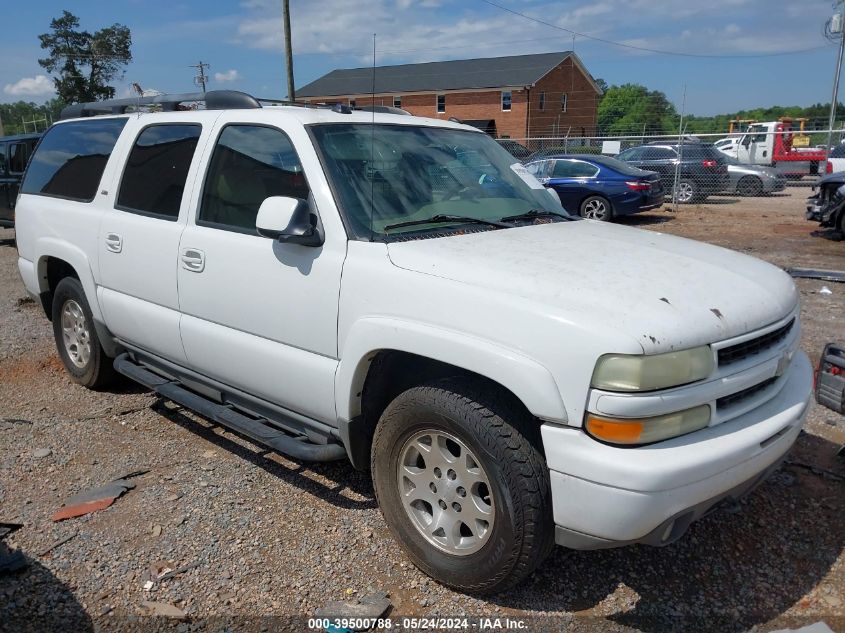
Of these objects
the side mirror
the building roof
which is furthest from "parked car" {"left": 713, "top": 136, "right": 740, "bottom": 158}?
the side mirror

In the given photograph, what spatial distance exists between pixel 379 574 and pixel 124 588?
1.10 m

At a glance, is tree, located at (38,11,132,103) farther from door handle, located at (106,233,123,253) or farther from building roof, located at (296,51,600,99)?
door handle, located at (106,233,123,253)

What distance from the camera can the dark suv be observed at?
1808cm

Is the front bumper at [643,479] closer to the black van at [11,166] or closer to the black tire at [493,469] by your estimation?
the black tire at [493,469]

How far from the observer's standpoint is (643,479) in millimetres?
2236

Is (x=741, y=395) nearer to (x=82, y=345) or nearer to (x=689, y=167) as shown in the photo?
(x=82, y=345)

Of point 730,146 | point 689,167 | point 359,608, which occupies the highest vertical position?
point 730,146

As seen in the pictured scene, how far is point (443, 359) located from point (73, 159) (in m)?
3.82

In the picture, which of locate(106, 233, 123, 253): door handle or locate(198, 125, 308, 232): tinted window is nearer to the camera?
locate(198, 125, 308, 232): tinted window

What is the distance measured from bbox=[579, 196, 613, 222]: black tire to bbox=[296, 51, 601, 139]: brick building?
31.7m

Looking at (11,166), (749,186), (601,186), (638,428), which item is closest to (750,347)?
(638,428)

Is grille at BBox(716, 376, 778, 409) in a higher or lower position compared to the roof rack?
lower

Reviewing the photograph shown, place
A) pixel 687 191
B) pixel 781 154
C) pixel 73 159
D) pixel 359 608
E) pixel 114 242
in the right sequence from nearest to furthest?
pixel 359 608
pixel 114 242
pixel 73 159
pixel 687 191
pixel 781 154

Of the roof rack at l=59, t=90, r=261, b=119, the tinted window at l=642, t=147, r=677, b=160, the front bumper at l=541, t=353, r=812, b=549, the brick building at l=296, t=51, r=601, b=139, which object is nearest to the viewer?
the front bumper at l=541, t=353, r=812, b=549
